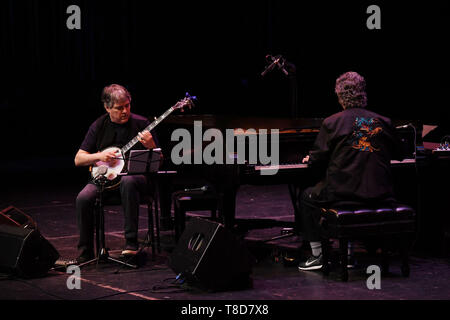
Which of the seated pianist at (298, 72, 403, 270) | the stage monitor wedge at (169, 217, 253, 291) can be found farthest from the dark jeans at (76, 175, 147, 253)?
the seated pianist at (298, 72, 403, 270)

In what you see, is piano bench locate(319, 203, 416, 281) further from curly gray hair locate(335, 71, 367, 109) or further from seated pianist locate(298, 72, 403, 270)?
curly gray hair locate(335, 71, 367, 109)

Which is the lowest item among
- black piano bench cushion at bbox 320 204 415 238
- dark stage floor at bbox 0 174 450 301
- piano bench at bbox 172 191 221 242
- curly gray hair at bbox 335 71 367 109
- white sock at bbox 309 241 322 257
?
dark stage floor at bbox 0 174 450 301

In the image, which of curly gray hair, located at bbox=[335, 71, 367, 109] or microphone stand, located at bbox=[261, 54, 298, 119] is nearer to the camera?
curly gray hair, located at bbox=[335, 71, 367, 109]

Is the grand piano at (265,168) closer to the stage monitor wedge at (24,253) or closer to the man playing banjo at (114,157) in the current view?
the man playing banjo at (114,157)

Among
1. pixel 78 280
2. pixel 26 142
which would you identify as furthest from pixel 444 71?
pixel 26 142

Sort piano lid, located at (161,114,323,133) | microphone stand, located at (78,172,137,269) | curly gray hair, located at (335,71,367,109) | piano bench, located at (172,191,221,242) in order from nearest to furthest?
curly gray hair, located at (335,71,367,109) < microphone stand, located at (78,172,137,269) < piano bench, located at (172,191,221,242) < piano lid, located at (161,114,323,133)

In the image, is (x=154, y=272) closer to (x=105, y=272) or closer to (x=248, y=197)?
(x=105, y=272)

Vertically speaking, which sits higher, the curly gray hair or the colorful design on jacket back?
the curly gray hair

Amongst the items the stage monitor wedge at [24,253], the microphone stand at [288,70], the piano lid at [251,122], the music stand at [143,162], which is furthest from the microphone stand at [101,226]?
the microphone stand at [288,70]

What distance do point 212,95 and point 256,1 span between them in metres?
1.54

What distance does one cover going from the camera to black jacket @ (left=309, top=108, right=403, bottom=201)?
4.96 m

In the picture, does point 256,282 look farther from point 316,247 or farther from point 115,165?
point 115,165

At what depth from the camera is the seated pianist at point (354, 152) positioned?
4.96 metres

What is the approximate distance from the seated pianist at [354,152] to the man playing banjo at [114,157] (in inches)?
55.4
